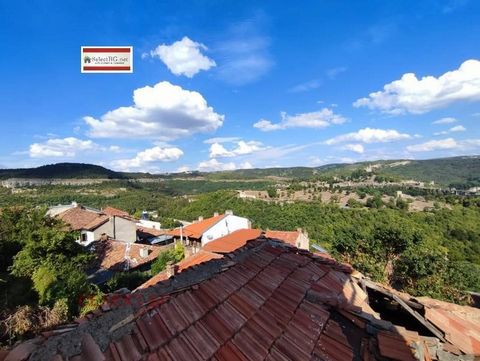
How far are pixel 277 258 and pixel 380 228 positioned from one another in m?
22.2

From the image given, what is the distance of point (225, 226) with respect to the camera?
102 feet

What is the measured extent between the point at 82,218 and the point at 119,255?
30.0ft

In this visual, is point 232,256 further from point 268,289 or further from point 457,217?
point 457,217

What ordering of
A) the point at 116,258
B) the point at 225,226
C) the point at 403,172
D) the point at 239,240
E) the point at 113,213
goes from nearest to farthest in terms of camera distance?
1. the point at 239,240
2. the point at 116,258
3. the point at 225,226
4. the point at 113,213
5. the point at 403,172

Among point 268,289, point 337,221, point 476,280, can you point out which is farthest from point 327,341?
point 337,221

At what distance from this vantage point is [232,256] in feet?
12.8

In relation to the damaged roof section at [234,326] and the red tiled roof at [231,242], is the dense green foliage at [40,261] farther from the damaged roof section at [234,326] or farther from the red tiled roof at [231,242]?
the damaged roof section at [234,326]

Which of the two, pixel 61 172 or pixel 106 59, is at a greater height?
pixel 106 59

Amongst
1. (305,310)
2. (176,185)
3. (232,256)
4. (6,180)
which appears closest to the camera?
(305,310)

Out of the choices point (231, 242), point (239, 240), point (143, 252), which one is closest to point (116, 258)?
point (143, 252)

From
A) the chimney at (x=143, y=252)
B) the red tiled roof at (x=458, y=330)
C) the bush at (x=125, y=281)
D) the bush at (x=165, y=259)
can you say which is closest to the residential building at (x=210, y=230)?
the chimney at (x=143, y=252)

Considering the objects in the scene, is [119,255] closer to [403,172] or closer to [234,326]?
[234,326]

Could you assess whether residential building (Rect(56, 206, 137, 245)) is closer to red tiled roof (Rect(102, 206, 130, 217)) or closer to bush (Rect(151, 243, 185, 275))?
red tiled roof (Rect(102, 206, 130, 217))

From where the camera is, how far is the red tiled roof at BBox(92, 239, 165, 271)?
76.0 feet
